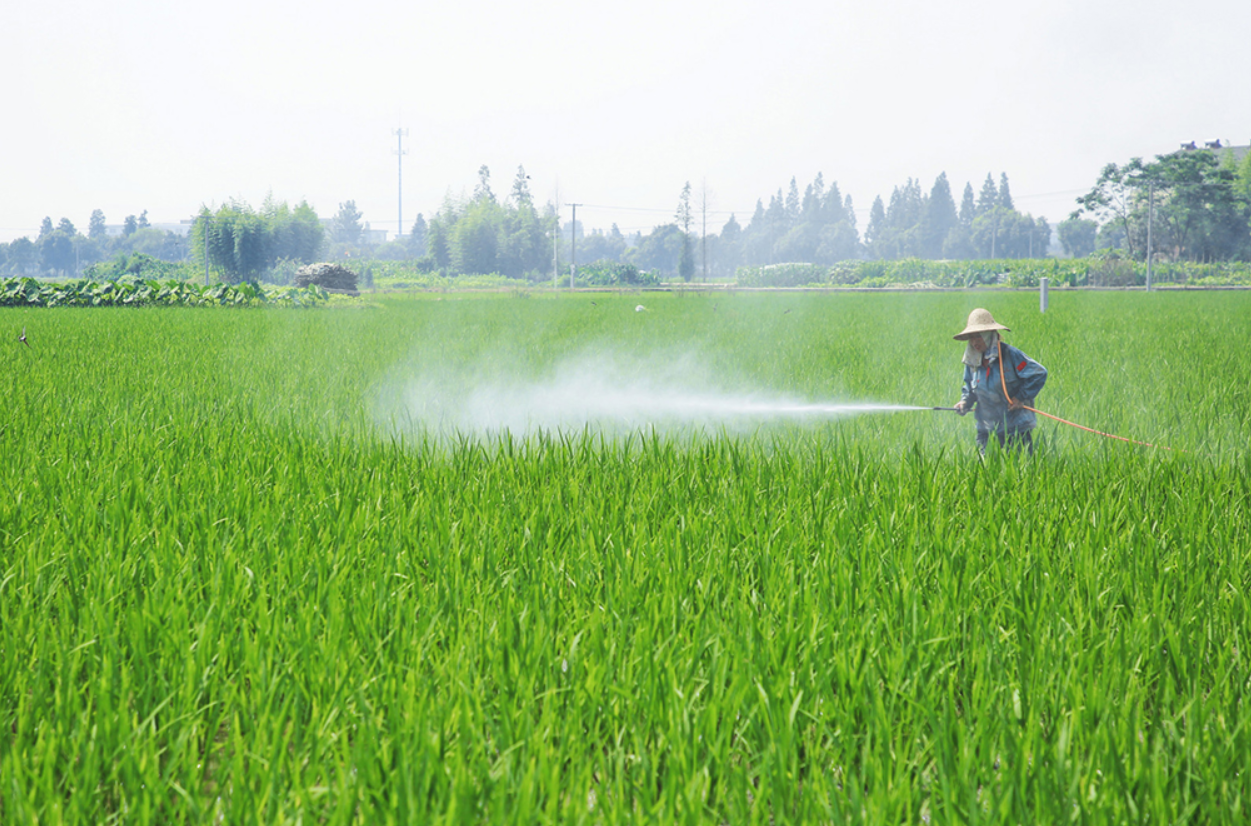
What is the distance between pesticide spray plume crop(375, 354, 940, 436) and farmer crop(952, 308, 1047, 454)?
0.44 meters

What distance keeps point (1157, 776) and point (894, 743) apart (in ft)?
1.48

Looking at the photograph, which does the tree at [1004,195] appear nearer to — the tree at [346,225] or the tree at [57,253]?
the tree at [346,225]

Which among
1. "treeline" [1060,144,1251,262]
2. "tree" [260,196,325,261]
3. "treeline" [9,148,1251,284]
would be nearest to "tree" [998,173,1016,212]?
"treeline" [9,148,1251,284]

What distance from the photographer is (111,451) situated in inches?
164

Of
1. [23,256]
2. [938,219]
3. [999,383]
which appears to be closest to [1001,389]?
[999,383]

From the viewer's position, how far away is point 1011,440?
186 inches

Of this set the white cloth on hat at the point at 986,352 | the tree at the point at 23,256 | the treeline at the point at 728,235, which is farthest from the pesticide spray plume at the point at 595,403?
the tree at the point at 23,256

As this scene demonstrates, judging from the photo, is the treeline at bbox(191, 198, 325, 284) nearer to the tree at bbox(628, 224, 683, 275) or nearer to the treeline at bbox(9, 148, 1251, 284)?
the treeline at bbox(9, 148, 1251, 284)

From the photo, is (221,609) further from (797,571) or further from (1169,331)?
(1169,331)

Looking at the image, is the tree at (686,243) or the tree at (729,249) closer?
the tree at (686,243)

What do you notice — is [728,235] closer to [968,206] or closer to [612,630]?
[968,206]

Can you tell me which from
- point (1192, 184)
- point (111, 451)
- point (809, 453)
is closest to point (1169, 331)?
point (809, 453)

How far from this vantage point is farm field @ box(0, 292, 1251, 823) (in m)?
1.46

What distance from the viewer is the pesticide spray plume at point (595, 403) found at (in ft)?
18.7
